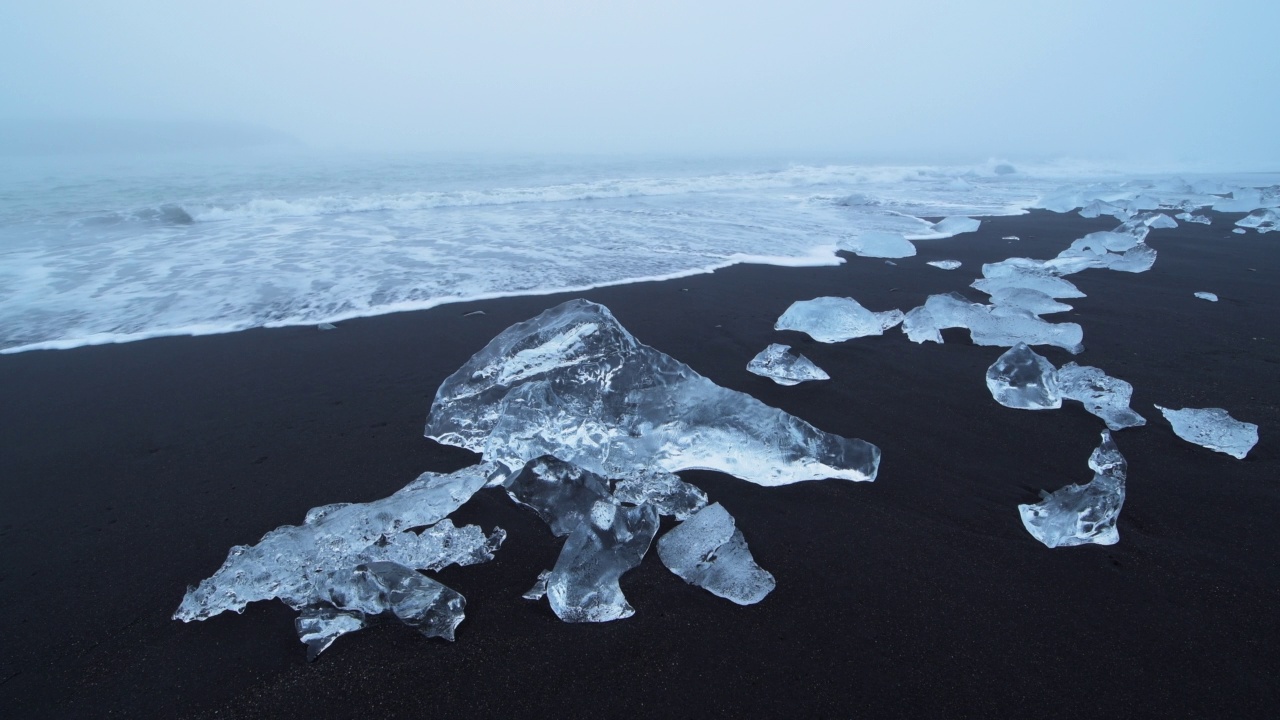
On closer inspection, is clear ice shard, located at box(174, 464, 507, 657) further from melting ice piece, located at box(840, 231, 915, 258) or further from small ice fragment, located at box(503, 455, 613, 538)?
melting ice piece, located at box(840, 231, 915, 258)

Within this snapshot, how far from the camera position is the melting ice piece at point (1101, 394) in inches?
104

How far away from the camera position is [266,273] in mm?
5707

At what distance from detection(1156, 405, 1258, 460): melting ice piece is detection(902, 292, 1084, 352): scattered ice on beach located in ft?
3.29

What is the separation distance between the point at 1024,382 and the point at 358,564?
313 cm

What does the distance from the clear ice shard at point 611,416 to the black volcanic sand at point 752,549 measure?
130 mm

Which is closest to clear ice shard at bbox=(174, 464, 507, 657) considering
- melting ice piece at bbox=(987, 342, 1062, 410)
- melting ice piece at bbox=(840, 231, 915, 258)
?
melting ice piece at bbox=(987, 342, 1062, 410)

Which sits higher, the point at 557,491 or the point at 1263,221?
the point at 1263,221

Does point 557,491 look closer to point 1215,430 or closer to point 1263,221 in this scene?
point 1215,430

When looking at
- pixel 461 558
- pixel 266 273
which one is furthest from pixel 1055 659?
pixel 266 273

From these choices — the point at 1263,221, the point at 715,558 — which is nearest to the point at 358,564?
the point at 715,558

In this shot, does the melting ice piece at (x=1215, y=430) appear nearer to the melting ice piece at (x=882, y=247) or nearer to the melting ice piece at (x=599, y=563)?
the melting ice piece at (x=599, y=563)

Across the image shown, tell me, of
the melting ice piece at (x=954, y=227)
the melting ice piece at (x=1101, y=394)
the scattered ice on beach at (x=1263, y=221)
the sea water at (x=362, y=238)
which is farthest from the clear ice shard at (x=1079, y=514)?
the scattered ice on beach at (x=1263, y=221)

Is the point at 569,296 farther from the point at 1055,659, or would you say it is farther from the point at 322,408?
the point at 1055,659

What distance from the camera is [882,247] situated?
621 centimetres
